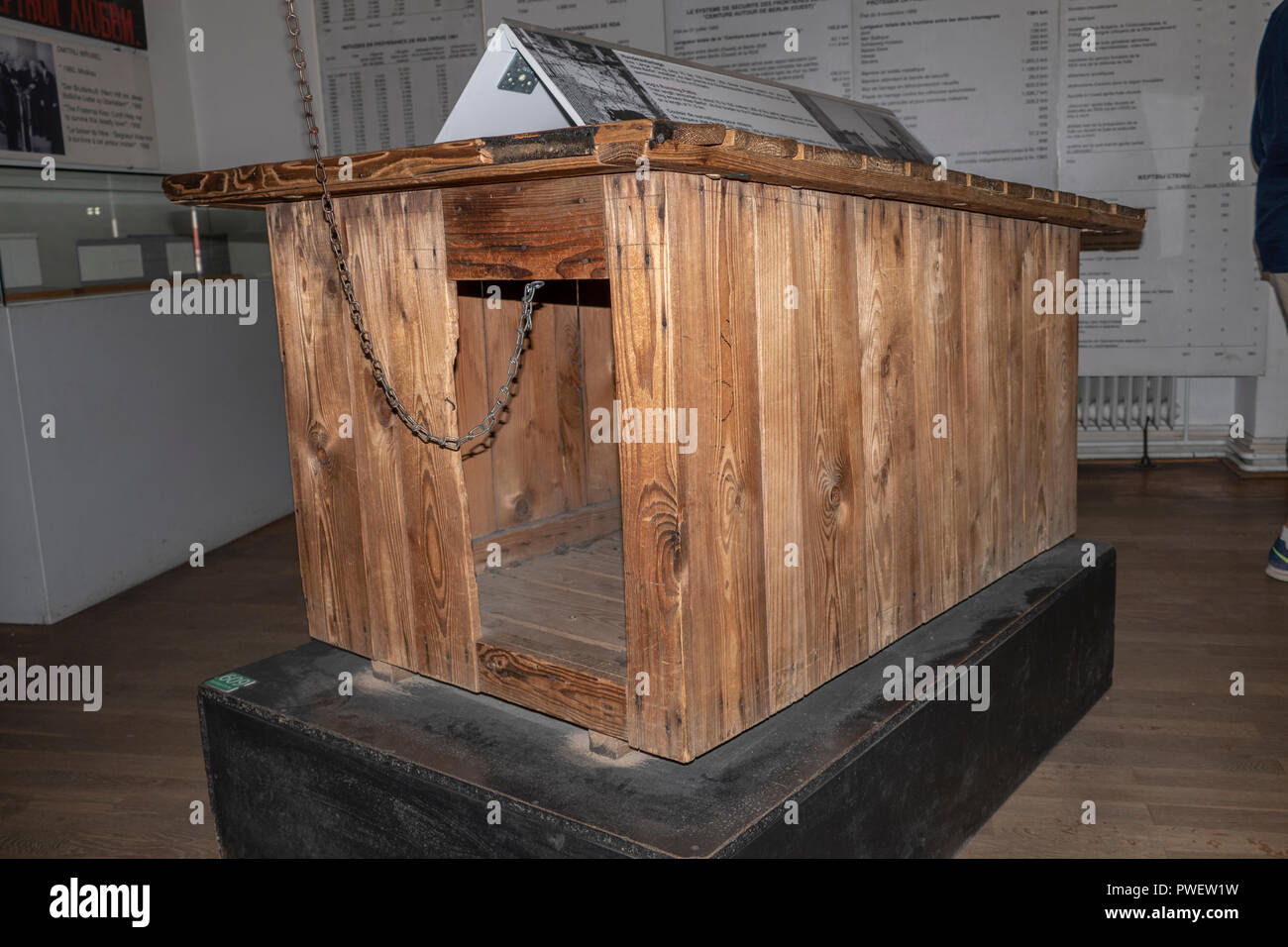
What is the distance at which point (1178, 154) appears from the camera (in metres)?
5.54

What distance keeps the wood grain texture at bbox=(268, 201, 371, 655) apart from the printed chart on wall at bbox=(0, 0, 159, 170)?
3725 mm

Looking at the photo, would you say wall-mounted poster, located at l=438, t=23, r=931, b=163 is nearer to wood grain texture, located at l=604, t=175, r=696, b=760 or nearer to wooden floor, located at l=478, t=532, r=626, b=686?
wood grain texture, located at l=604, t=175, r=696, b=760

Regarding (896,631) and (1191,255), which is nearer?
(896,631)

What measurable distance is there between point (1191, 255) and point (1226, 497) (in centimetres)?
131

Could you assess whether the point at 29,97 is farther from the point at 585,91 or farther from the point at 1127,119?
the point at 1127,119

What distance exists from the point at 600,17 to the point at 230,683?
187 inches

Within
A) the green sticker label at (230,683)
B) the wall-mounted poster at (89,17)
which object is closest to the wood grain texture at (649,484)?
the green sticker label at (230,683)

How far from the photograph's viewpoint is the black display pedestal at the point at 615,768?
1.69 metres

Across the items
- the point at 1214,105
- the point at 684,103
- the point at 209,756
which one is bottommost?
the point at 209,756

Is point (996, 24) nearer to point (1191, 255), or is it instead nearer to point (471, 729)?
point (1191, 255)

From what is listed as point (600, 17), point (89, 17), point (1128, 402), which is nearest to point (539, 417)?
point (600, 17)

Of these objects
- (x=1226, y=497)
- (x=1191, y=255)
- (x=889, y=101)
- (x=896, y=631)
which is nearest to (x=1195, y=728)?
(x=896, y=631)

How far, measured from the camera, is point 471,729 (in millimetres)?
1979

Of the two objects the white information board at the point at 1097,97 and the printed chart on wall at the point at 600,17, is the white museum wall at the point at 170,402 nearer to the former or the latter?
the white information board at the point at 1097,97
